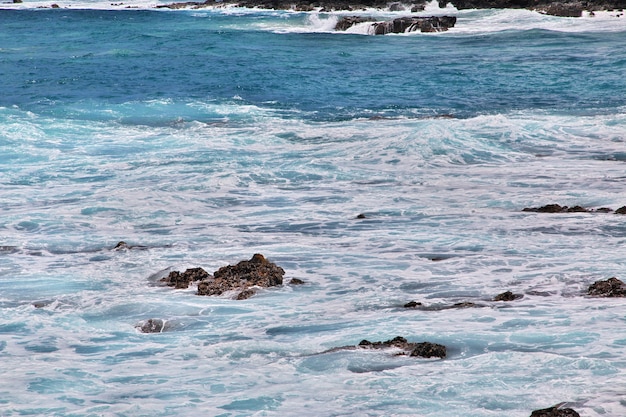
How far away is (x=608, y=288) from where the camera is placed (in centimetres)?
666

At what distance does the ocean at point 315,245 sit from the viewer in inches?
205

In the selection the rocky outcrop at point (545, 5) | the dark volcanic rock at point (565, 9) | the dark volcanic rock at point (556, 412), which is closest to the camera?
the dark volcanic rock at point (556, 412)

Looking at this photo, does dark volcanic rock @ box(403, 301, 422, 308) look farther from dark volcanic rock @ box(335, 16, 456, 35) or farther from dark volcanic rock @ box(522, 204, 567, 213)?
dark volcanic rock @ box(335, 16, 456, 35)

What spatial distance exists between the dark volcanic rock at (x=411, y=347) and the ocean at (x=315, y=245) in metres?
0.08

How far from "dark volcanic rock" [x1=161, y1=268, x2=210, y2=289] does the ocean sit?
0.67 feet

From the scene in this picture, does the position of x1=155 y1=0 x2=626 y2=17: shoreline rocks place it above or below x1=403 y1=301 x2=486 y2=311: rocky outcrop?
above

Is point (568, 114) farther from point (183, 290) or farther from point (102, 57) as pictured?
point (102, 57)

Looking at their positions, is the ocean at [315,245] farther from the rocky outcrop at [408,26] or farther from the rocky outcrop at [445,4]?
the rocky outcrop at [445,4]

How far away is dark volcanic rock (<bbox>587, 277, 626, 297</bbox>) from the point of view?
21.6ft

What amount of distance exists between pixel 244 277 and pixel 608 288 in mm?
3103

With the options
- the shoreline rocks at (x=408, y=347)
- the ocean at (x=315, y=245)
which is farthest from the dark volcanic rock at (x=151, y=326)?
the shoreline rocks at (x=408, y=347)

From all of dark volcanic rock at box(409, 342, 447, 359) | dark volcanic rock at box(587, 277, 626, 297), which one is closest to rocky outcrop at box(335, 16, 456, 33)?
dark volcanic rock at box(587, 277, 626, 297)

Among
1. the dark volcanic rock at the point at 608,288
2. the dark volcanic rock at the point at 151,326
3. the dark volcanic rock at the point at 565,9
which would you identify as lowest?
the dark volcanic rock at the point at 151,326

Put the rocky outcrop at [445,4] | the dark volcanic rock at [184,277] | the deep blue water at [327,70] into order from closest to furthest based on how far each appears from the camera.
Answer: the dark volcanic rock at [184,277], the deep blue water at [327,70], the rocky outcrop at [445,4]
